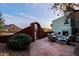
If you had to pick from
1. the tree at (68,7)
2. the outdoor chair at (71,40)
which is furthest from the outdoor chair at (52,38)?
the tree at (68,7)

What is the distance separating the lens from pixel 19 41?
2.12 m

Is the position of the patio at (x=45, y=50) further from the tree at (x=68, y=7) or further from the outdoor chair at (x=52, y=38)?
the tree at (x=68, y=7)

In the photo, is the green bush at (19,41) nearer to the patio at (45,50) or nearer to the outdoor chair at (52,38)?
Result: the patio at (45,50)

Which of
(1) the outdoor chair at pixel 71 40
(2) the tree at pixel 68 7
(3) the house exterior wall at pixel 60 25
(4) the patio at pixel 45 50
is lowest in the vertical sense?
(4) the patio at pixel 45 50

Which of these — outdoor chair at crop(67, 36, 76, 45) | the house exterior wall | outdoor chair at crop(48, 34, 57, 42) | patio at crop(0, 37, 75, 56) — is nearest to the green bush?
patio at crop(0, 37, 75, 56)

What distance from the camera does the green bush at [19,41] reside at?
2.11 m

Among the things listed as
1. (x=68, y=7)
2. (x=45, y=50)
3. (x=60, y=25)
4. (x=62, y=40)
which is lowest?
(x=45, y=50)

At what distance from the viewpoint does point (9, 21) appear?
2141 millimetres

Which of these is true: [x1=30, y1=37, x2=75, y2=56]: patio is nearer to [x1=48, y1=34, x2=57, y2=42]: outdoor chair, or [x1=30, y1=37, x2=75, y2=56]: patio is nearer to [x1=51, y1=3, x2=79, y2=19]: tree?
[x1=48, y1=34, x2=57, y2=42]: outdoor chair

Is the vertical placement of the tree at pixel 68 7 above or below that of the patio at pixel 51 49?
above

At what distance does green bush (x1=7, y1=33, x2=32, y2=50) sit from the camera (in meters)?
2.11

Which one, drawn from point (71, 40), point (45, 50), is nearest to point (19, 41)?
point (45, 50)

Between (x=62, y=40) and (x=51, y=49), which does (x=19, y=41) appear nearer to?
(x=51, y=49)

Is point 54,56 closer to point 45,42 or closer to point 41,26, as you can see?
point 45,42
